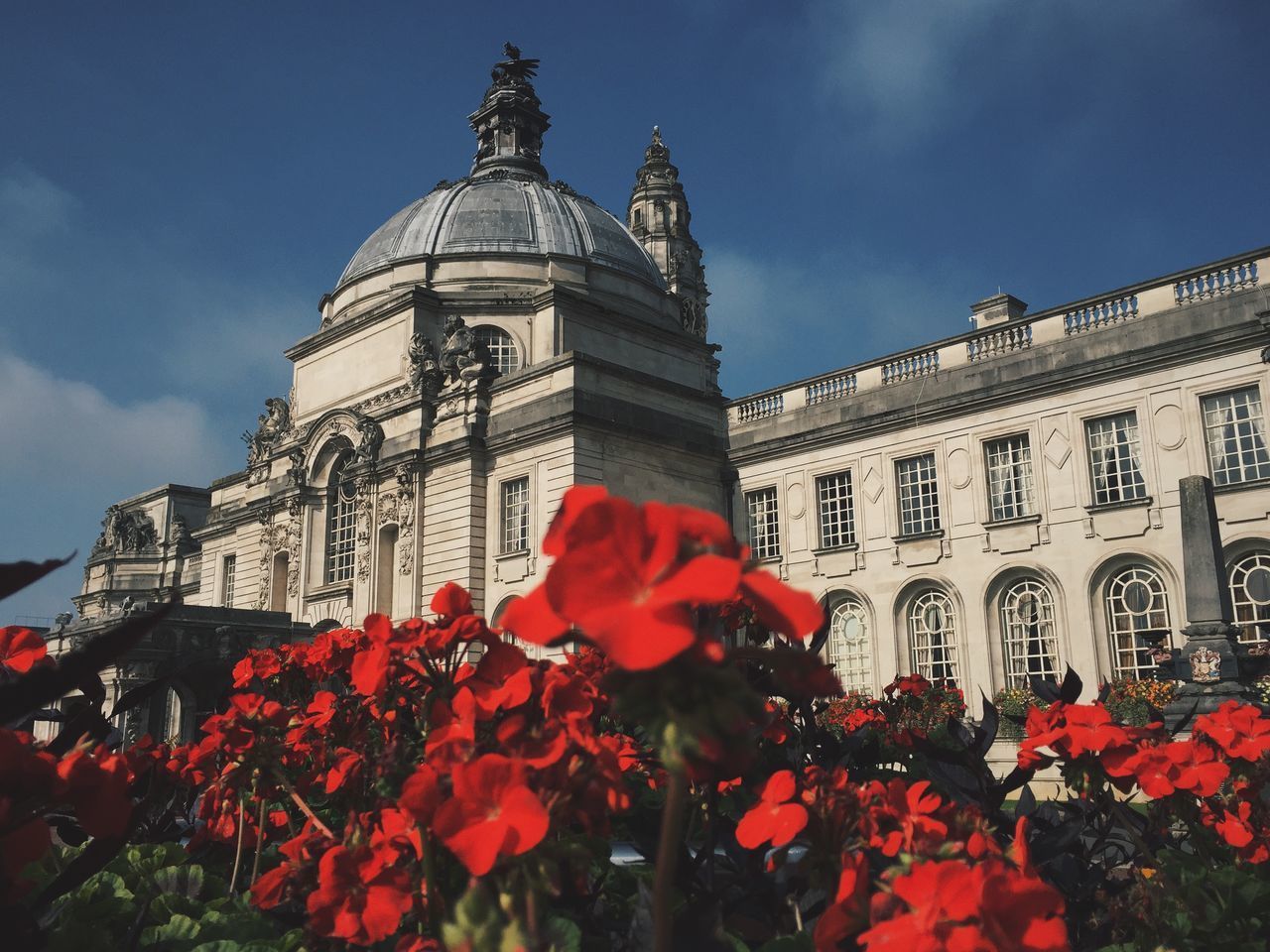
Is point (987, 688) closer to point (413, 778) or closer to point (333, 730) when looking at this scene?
point (333, 730)

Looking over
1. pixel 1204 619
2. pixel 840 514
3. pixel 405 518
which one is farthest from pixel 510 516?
pixel 1204 619

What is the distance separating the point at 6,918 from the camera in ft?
5.76

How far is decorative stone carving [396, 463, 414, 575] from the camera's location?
29.8m

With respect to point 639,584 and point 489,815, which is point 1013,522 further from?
point 639,584

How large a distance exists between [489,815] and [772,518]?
92.3 ft

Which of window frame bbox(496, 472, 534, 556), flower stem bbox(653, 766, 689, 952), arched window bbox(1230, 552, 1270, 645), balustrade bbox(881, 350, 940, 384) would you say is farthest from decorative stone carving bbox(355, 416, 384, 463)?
flower stem bbox(653, 766, 689, 952)

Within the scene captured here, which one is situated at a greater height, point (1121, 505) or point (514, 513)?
point (514, 513)

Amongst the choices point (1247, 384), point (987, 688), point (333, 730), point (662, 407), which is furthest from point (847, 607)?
point (333, 730)

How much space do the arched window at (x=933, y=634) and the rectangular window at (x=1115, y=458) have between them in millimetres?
4677

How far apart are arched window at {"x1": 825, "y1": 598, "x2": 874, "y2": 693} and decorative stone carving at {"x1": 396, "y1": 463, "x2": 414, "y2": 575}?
13.0 m

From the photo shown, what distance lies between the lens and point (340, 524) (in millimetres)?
33875

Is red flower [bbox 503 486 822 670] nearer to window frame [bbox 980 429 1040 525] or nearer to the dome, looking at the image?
window frame [bbox 980 429 1040 525]

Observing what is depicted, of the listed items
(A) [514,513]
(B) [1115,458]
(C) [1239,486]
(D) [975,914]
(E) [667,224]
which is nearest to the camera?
(D) [975,914]

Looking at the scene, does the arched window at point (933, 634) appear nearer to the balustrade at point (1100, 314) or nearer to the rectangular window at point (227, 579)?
the balustrade at point (1100, 314)
